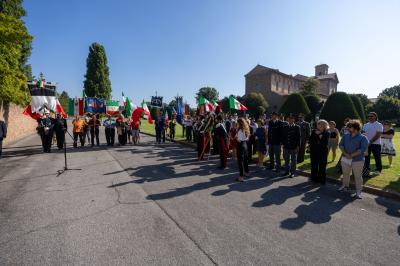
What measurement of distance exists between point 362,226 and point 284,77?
7983 cm

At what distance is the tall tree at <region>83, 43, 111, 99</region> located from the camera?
6312cm

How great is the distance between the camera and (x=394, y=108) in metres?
53.1

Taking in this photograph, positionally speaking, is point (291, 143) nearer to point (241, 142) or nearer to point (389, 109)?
point (241, 142)

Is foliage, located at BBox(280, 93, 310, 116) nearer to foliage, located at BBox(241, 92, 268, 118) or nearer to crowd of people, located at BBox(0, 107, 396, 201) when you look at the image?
crowd of people, located at BBox(0, 107, 396, 201)

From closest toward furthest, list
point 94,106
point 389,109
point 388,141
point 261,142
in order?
point 388,141 → point 261,142 → point 94,106 → point 389,109

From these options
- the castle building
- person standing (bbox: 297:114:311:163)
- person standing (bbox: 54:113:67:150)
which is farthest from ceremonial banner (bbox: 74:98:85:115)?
the castle building

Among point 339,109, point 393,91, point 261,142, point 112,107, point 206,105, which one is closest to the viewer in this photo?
point 261,142

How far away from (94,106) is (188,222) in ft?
54.4

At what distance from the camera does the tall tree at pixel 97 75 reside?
207ft

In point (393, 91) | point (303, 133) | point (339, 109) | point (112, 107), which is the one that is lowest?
point (303, 133)

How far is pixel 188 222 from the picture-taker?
5.07 m

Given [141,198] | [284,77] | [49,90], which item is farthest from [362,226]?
[284,77]

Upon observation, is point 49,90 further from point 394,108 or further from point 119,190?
point 394,108

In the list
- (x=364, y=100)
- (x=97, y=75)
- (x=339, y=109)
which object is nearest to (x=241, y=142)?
(x=339, y=109)
